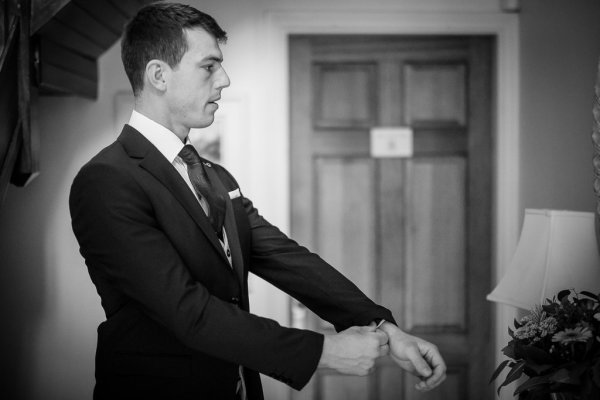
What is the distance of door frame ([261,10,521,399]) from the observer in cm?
292

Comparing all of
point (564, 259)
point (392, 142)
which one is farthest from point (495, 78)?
point (564, 259)

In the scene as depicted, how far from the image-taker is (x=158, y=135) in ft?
4.52

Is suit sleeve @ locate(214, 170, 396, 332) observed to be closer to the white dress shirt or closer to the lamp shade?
the white dress shirt

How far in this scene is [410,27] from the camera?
2967mm

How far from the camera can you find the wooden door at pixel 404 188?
3.04 meters

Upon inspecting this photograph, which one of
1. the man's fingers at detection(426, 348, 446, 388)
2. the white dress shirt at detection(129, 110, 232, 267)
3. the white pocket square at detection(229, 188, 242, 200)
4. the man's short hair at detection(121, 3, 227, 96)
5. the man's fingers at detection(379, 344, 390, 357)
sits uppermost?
the man's short hair at detection(121, 3, 227, 96)

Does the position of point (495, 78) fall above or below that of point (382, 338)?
above

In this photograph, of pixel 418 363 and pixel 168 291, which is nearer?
pixel 168 291

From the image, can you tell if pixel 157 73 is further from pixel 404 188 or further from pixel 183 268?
pixel 404 188

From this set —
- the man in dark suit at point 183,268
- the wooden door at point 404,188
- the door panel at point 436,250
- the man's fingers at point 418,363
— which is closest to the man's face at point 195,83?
the man in dark suit at point 183,268

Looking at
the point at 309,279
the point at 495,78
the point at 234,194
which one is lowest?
the point at 309,279

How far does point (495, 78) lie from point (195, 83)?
6.78 ft

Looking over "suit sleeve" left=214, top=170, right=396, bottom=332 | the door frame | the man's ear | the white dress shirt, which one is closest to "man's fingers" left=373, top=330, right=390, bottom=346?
"suit sleeve" left=214, top=170, right=396, bottom=332

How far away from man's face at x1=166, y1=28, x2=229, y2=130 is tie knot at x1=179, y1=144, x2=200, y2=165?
6 cm
